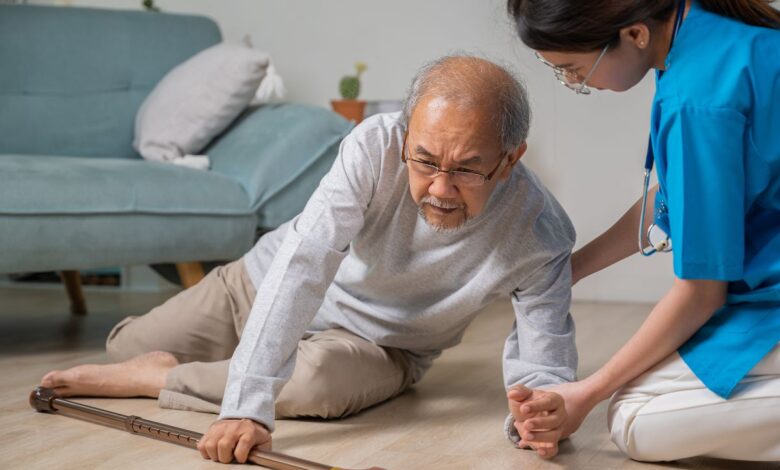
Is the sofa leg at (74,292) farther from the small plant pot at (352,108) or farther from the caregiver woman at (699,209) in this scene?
the caregiver woman at (699,209)

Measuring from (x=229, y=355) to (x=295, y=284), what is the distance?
→ 658 mm

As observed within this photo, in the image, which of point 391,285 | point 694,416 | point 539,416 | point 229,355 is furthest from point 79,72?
point 694,416

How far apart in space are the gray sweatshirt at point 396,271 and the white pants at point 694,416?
0.17 m

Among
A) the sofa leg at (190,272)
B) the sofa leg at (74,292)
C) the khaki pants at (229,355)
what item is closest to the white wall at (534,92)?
the sofa leg at (74,292)

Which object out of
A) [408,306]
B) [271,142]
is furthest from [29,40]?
[408,306]

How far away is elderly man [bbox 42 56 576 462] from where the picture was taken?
1.52m

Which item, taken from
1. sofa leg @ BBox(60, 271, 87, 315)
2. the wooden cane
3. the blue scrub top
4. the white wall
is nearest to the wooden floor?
the wooden cane

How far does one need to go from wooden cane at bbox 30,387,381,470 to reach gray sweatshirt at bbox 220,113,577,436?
0.09 metres

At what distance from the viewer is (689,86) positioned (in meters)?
1.30

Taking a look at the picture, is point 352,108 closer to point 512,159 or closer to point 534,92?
point 534,92

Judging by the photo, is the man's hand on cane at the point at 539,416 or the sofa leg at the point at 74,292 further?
the sofa leg at the point at 74,292

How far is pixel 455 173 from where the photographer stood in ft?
5.00

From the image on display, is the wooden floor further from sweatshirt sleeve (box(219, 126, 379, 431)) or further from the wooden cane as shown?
sweatshirt sleeve (box(219, 126, 379, 431))

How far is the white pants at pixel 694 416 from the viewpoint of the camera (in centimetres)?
143
